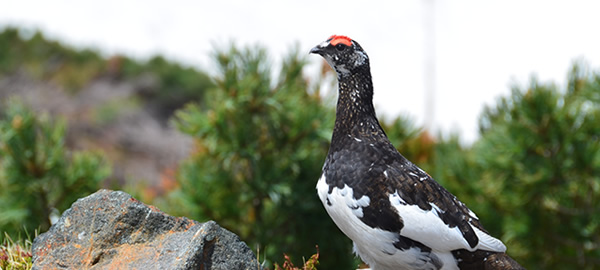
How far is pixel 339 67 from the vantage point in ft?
10.0

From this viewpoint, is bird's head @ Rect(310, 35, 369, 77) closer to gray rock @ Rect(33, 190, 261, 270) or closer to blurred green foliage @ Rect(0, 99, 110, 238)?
gray rock @ Rect(33, 190, 261, 270)

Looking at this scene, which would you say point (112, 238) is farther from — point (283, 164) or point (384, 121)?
Answer: point (384, 121)

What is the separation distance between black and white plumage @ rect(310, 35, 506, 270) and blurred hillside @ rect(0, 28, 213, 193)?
10.3 metres

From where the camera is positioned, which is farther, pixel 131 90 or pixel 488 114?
pixel 131 90

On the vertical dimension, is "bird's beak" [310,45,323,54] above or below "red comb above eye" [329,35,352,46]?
below

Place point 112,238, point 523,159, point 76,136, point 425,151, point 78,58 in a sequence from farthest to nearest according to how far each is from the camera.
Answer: point 78,58 < point 76,136 < point 425,151 < point 523,159 < point 112,238

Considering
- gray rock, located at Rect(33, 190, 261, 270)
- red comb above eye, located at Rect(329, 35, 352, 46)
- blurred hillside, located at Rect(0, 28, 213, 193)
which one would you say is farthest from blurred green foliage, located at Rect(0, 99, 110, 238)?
blurred hillside, located at Rect(0, 28, 213, 193)

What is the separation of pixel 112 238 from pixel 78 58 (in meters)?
15.9

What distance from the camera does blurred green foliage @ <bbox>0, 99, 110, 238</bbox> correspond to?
486cm

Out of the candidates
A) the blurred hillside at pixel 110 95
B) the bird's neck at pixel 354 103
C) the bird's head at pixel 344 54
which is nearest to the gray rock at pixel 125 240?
the bird's neck at pixel 354 103

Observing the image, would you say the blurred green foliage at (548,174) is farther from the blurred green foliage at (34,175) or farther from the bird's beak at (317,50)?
the blurred green foliage at (34,175)

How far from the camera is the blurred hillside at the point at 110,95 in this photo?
13.6 meters

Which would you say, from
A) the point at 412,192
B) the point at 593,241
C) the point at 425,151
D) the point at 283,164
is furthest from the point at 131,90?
the point at 412,192

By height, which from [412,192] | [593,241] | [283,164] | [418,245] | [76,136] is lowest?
[76,136]
